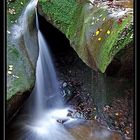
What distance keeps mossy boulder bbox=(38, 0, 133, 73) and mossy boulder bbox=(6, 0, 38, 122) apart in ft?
0.69

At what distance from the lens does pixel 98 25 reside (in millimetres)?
2467

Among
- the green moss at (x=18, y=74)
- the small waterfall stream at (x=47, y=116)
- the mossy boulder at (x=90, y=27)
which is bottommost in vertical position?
the small waterfall stream at (x=47, y=116)

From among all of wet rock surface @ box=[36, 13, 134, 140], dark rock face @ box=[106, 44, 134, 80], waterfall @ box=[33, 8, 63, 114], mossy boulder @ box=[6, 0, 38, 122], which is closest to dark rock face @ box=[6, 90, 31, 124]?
mossy boulder @ box=[6, 0, 38, 122]

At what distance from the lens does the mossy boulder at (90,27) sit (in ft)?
7.72

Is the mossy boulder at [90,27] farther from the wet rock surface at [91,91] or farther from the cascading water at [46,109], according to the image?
the cascading water at [46,109]

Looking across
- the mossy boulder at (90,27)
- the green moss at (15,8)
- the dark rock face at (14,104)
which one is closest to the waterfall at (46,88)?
the dark rock face at (14,104)

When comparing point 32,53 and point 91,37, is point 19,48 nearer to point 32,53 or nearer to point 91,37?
point 32,53

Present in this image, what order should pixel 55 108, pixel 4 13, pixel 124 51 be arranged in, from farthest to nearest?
1. pixel 55 108
2. pixel 124 51
3. pixel 4 13

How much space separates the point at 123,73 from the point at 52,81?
21.1 inches

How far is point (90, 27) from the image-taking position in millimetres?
2498

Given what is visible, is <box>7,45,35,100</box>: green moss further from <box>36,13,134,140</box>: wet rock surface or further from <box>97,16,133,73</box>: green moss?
<box>97,16,133,73</box>: green moss

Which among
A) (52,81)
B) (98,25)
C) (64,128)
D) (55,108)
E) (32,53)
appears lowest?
(64,128)

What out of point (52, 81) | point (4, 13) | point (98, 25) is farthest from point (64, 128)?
point (4, 13)

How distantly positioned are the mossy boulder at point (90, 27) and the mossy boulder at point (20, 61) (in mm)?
211
